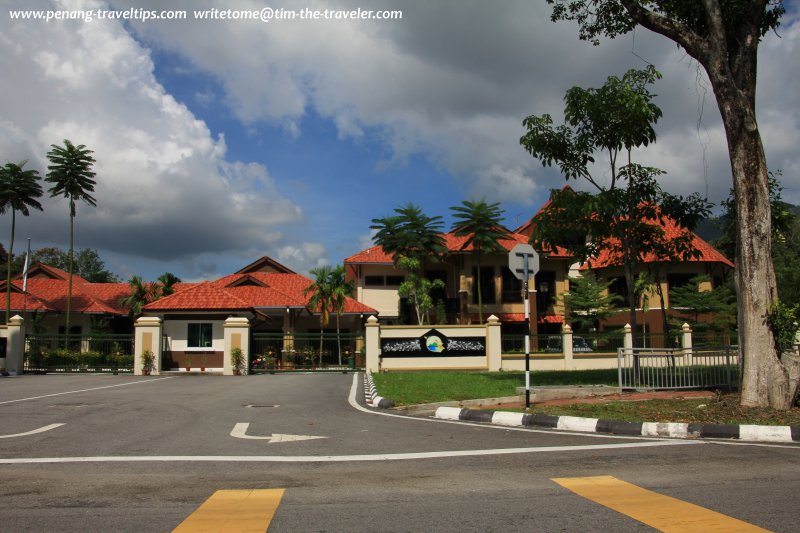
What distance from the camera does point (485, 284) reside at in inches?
1743

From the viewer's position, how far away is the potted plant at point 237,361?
2667 cm

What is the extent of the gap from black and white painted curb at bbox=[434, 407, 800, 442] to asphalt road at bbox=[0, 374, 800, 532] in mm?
621

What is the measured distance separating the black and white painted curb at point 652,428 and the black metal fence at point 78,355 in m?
21.6

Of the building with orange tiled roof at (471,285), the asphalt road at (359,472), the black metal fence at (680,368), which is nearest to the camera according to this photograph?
the asphalt road at (359,472)

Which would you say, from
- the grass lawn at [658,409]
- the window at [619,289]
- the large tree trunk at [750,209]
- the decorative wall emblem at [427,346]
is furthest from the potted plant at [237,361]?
the window at [619,289]

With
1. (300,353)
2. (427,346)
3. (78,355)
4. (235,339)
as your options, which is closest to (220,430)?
(427,346)

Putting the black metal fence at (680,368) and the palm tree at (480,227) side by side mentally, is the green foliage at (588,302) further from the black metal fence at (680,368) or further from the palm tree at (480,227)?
the black metal fence at (680,368)

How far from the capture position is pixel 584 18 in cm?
1636

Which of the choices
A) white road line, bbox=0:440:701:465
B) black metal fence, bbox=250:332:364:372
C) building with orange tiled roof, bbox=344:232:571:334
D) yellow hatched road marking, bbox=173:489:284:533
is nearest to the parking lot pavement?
white road line, bbox=0:440:701:465

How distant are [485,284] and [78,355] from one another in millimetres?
25616

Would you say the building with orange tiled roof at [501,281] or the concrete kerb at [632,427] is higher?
the building with orange tiled roof at [501,281]

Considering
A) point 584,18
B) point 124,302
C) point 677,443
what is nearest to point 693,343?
point 584,18

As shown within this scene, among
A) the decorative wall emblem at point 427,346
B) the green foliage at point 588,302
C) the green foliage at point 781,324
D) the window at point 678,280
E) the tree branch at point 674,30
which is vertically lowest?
the decorative wall emblem at point 427,346

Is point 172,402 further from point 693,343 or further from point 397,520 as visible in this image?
point 693,343
